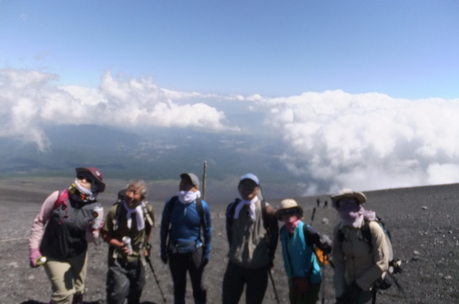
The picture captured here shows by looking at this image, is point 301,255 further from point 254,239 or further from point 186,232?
point 186,232

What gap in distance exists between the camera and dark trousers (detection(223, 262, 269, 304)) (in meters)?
3.96

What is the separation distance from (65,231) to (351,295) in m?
3.66

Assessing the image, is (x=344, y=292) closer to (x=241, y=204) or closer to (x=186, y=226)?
(x=241, y=204)

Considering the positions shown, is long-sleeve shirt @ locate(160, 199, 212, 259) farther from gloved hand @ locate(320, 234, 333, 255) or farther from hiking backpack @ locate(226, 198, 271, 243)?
gloved hand @ locate(320, 234, 333, 255)

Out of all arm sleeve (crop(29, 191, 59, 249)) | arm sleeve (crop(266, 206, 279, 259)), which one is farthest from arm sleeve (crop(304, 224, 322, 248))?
arm sleeve (crop(29, 191, 59, 249))

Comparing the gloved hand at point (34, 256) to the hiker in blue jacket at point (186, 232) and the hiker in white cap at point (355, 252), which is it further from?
the hiker in white cap at point (355, 252)

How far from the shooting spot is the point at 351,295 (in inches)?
144

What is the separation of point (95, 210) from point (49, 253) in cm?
77

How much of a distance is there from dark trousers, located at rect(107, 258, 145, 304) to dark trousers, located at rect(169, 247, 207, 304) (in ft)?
1.58

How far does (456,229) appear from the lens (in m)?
10.8

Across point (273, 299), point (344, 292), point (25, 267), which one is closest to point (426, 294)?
point (273, 299)

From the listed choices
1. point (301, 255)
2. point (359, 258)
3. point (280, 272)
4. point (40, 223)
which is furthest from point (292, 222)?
point (280, 272)

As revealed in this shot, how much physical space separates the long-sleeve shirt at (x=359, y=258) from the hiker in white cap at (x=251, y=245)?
0.84 metres

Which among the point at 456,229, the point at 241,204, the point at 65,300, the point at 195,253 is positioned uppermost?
the point at 241,204
